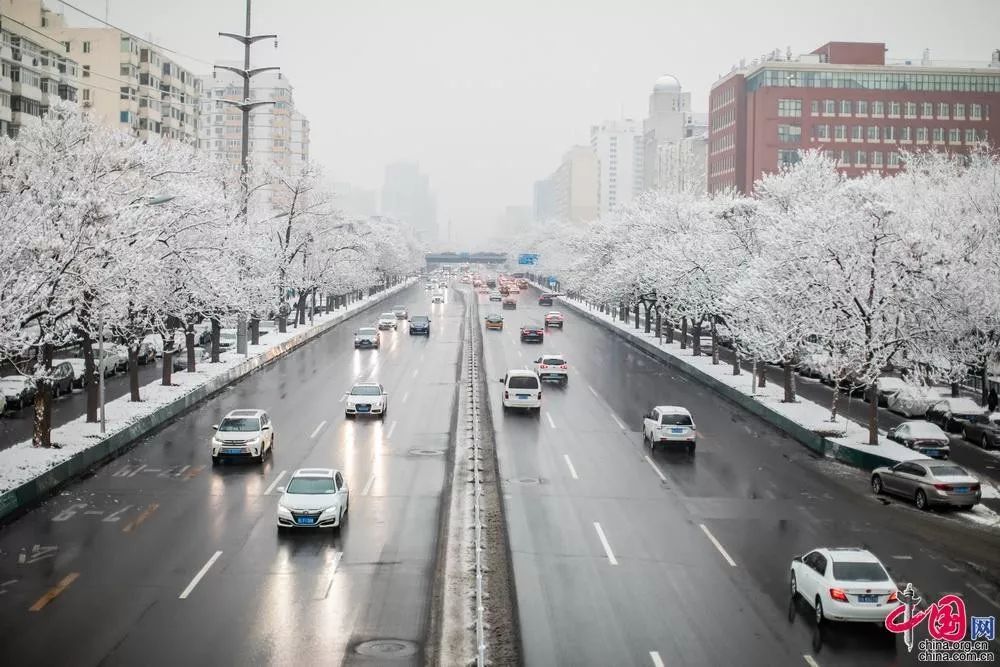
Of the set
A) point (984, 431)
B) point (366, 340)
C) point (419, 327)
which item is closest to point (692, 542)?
point (984, 431)

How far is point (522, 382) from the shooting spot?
142ft

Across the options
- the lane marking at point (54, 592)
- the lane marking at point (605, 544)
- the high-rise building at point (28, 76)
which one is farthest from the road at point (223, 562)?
the high-rise building at point (28, 76)

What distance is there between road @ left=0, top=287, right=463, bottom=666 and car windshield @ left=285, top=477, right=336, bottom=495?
110 centimetres

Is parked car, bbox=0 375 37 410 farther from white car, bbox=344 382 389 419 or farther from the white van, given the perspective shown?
the white van

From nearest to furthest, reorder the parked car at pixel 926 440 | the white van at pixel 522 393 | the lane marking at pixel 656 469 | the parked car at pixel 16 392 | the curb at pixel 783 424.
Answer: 1. the lane marking at pixel 656 469
2. the curb at pixel 783 424
3. the parked car at pixel 926 440
4. the parked car at pixel 16 392
5. the white van at pixel 522 393

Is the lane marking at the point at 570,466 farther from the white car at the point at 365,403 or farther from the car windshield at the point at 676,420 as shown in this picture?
the white car at the point at 365,403

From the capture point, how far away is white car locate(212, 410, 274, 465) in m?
32.0

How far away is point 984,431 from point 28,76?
3050 inches

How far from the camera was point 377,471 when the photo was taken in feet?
102

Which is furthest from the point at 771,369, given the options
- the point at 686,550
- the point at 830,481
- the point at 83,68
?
the point at 83,68

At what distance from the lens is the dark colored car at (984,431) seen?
37656 mm

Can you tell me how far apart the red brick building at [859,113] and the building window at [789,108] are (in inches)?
5.0

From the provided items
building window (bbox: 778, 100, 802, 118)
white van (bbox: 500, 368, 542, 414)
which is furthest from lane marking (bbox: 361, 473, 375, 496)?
building window (bbox: 778, 100, 802, 118)

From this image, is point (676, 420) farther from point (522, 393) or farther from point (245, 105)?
point (245, 105)
